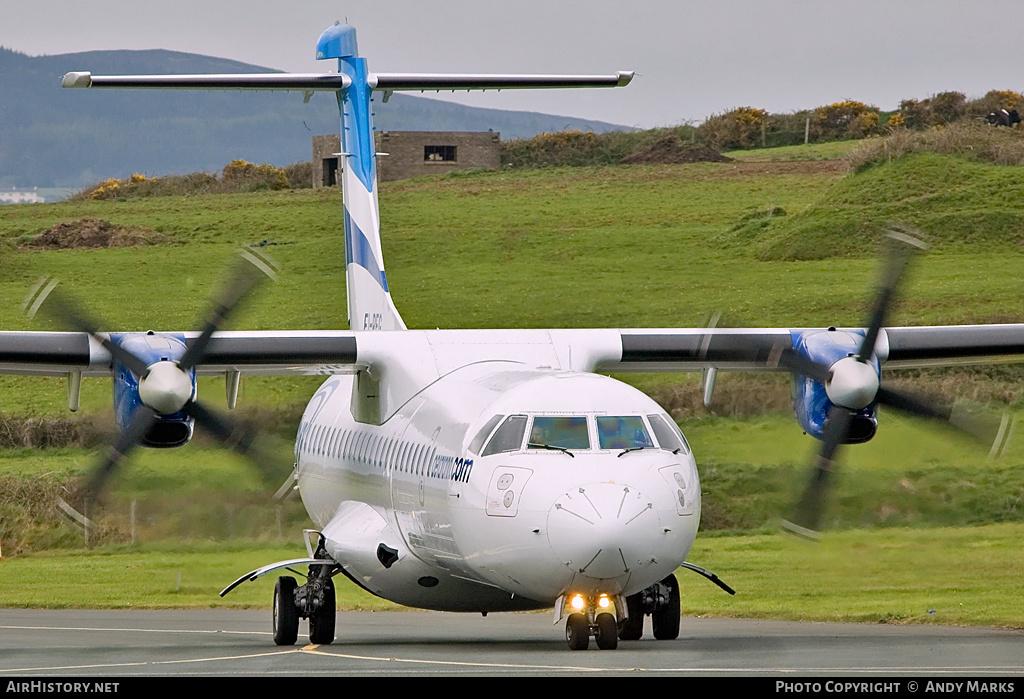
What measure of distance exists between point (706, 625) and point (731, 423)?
11.6m

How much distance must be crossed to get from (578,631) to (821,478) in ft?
14.0

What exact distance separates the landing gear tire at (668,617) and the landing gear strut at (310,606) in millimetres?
3749

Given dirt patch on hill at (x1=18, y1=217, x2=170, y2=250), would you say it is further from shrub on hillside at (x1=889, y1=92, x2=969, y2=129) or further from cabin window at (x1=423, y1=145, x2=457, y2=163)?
shrub on hillside at (x1=889, y1=92, x2=969, y2=129)

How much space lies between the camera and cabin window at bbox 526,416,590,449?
14352mm

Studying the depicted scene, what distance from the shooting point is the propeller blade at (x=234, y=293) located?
1705 centimetres

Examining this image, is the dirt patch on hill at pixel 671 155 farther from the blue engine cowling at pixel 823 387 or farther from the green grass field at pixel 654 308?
the blue engine cowling at pixel 823 387

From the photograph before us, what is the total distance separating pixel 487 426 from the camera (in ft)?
49.9

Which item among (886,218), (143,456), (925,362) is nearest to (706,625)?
(925,362)

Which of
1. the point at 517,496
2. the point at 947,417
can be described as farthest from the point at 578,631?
the point at 947,417

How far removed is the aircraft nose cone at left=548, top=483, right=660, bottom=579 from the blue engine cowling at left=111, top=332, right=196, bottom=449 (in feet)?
18.3

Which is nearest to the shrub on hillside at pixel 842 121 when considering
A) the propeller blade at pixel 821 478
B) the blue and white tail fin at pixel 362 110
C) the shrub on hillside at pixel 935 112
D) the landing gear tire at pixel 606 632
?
the shrub on hillside at pixel 935 112

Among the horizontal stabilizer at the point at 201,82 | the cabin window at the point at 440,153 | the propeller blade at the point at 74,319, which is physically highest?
the cabin window at the point at 440,153

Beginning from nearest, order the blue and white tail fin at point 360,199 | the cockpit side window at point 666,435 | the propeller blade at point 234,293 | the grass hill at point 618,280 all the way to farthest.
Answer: the cockpit side window at point 666,435 → the propeller blade at point 234,293 → the blue and white tail fin at point 360,199 → the grass hill at point 618,280
